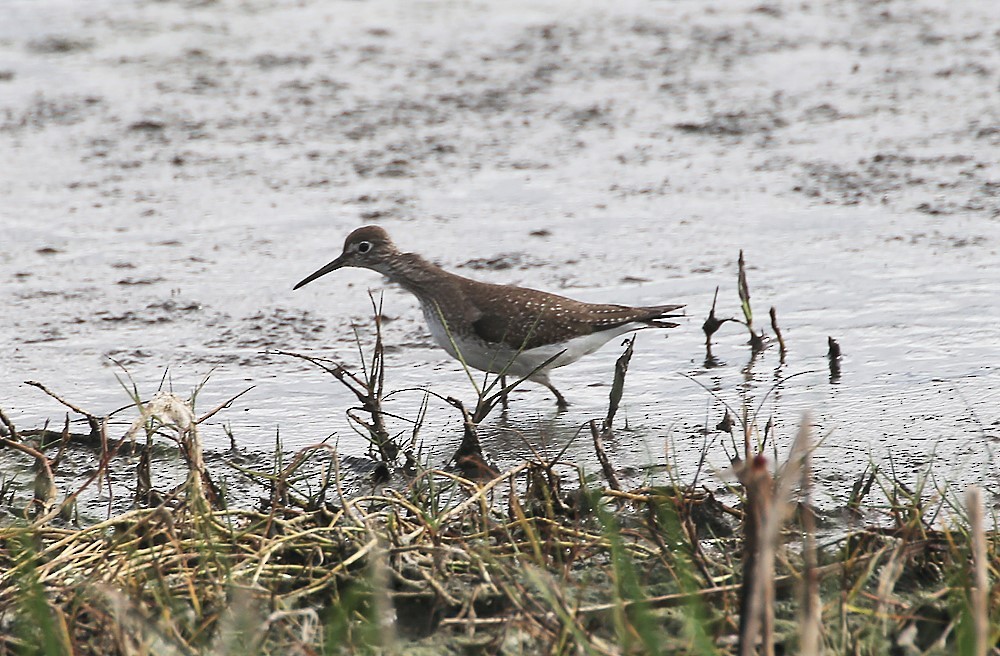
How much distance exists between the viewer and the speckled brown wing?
6.02 metres

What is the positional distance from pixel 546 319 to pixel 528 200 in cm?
236

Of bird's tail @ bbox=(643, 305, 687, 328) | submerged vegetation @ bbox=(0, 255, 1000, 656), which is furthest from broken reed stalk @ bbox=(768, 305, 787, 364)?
submerged vegetation @ bbox=(0, 255, 1000, 656)

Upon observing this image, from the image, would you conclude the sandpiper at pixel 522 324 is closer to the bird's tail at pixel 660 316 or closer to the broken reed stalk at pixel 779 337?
the bird's tail at pixel 660 316

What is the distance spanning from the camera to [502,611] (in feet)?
11.6

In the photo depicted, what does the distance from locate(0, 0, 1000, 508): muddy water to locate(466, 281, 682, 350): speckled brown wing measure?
266 millimetres

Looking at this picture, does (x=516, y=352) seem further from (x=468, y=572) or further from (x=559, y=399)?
(x=468, y=572)

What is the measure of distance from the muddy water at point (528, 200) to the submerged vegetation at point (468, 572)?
1.22 ft

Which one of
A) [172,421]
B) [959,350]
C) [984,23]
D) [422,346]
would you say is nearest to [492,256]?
[422,346]

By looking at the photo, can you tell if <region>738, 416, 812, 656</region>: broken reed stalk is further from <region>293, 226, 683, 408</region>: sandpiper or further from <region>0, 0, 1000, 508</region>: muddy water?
<region>293, 226, 683, 408</region>: sandpiper

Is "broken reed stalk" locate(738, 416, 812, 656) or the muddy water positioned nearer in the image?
"broken reed stalk" locate(738, 416, 812, 656)

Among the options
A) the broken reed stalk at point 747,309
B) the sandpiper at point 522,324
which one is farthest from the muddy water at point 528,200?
the sandpiper at point 522,324

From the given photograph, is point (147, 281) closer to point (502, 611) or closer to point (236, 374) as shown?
point (236, 374)

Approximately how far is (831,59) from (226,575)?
837cm

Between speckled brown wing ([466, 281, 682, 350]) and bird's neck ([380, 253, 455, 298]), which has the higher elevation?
bird's neck ([380, 253, 455, 298])
